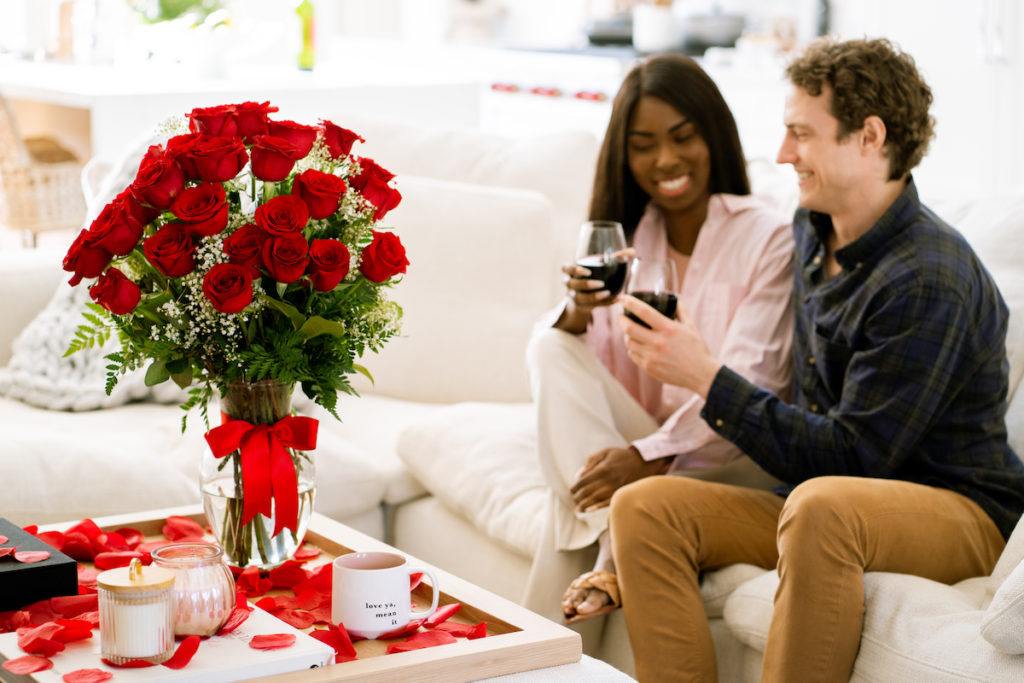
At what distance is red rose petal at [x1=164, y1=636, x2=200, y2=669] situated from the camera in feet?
4.50

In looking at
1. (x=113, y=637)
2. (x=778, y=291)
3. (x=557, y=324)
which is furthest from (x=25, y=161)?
(x=113, y=637)

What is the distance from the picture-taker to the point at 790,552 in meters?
1.83

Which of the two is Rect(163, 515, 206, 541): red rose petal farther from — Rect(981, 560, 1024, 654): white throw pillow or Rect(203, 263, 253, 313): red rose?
Rect(981, 560, 1024, 654): white throw pillow

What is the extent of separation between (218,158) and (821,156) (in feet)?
3.29

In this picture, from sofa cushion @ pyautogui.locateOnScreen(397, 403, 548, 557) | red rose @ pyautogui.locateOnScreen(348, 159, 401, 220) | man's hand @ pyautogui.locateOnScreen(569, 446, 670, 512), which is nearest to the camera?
red rose @ pyautogui.locateOnScreen(348, 159, 401, 220)

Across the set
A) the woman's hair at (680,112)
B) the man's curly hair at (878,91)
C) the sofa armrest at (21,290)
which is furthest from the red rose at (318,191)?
the sofa armrest at (21,290)

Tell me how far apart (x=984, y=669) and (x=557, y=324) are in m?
1.03

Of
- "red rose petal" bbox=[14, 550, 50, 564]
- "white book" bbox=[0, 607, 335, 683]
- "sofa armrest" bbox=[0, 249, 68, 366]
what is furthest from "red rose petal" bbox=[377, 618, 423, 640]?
"sofa armrest" bbox=[0, 249, 68, 366]

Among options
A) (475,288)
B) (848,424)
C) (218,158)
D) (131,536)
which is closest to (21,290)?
(475,288)

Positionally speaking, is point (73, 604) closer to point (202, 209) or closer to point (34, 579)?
point (34, 579)

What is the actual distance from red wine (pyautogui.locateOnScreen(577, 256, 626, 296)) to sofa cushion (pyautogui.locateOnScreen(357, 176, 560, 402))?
0.74 metres

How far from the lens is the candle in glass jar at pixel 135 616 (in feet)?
4.42

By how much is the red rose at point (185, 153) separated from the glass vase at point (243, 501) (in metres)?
0.27

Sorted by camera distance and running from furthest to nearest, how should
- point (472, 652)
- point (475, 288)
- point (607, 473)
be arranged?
point (475, 288) < point (607, 473) < point (472, 652)
